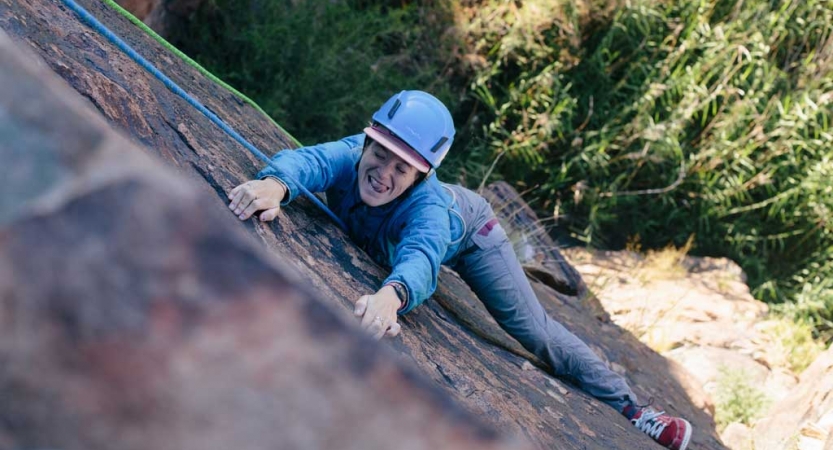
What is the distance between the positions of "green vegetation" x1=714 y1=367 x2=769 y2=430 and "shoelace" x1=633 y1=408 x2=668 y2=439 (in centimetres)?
197

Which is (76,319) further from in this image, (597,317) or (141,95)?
(597,317)

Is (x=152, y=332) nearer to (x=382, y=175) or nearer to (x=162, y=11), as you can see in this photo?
(x=382, y=175)

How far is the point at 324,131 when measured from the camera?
20.1ft

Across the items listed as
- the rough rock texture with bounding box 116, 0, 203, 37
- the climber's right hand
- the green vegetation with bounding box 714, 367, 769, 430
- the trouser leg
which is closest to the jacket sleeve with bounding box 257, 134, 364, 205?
the climber's right hand

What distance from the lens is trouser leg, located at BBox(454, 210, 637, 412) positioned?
349 centimetres

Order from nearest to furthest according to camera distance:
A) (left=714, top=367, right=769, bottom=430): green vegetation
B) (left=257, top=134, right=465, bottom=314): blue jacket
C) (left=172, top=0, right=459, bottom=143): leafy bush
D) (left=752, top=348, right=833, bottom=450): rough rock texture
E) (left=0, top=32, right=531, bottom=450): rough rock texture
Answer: (left=0, top=32, right=531, bottom=450): rough rock texture, (left=257, top=134, right=465, bottom=314): blue jacket, (left=752, top=348, right=833, bottom=450): rough rock texture, (left=714, top=367, right=769, bottom=430): green vegetation, (left=172, top=0, right=459, bottom=143): leafy bush

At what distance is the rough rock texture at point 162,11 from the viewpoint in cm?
500

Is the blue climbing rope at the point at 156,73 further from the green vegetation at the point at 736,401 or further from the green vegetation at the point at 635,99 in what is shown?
the green vegetation at the point at 635,99

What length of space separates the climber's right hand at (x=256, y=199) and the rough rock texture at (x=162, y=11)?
8.94 ft

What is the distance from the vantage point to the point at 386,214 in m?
3.08

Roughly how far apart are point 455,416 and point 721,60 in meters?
7.11

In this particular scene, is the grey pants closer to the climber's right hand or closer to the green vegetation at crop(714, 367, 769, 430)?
the climber's right hand

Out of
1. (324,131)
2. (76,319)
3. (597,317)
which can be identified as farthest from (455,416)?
(324,131)

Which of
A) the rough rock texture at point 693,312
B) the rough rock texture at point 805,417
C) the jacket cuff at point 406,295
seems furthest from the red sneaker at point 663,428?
the rough rock texture at point 693,312
